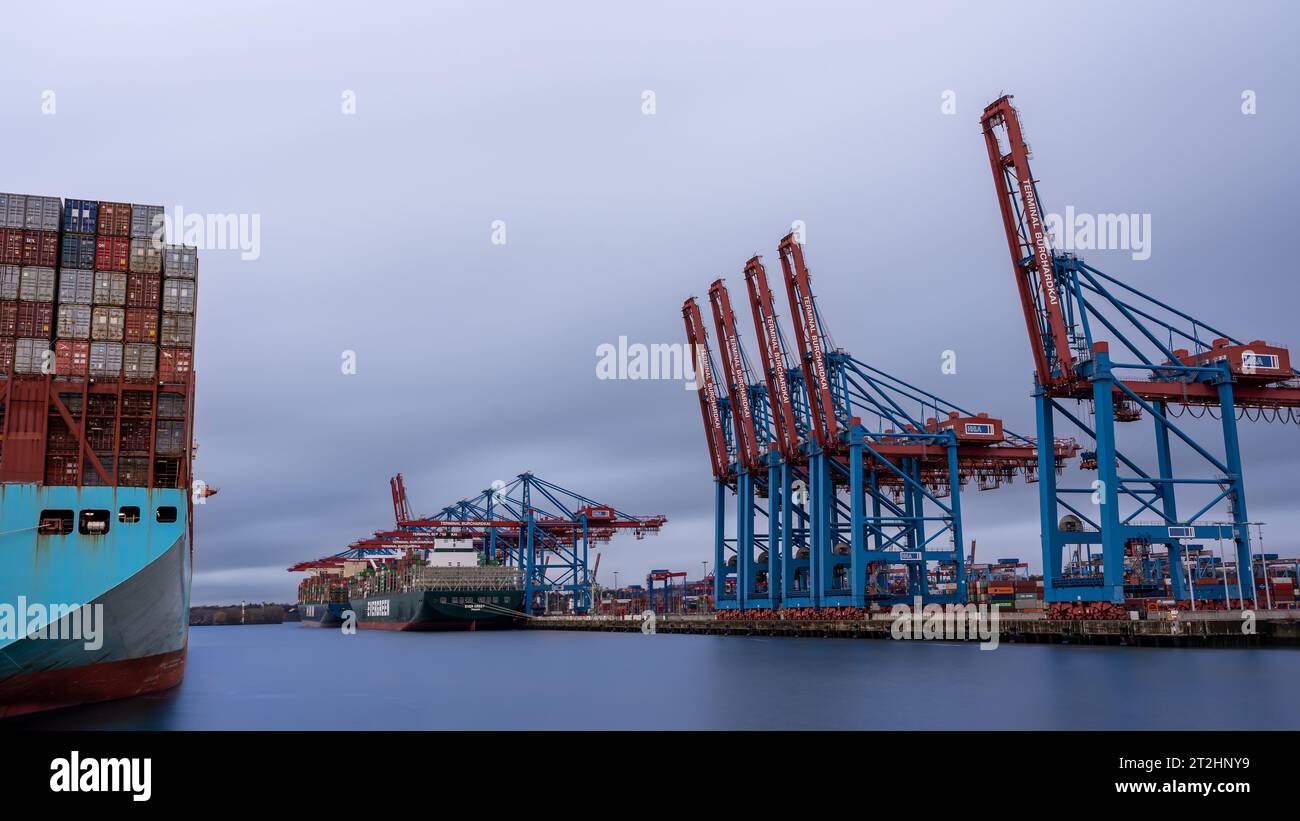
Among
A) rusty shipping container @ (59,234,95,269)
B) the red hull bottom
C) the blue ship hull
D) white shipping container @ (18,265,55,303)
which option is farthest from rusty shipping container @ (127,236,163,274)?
the red hull bottom

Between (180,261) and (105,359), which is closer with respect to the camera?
(105,359)

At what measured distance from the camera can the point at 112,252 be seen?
2853 cm

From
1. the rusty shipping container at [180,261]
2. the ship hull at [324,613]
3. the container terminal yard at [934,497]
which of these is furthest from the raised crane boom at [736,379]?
the ship hull at [324,613]

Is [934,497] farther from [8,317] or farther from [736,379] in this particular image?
[8,317]

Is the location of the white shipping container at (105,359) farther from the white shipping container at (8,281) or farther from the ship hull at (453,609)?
the ship hull at (453,609)

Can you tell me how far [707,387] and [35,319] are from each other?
61511 millimetres

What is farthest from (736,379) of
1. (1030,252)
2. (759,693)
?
(759,693)

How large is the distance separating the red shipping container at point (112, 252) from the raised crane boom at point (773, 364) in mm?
47031

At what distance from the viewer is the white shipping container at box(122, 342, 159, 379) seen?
89.5 feet

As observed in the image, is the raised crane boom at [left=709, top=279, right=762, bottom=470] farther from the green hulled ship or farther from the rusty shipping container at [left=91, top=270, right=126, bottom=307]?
the rusty shipping container at [left=91, top=270, right=126, bottom=307]
